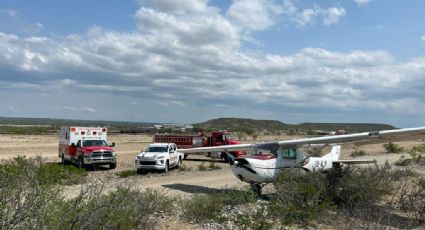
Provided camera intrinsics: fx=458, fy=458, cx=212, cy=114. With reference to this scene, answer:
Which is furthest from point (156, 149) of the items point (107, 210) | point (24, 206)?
point (24, 206)

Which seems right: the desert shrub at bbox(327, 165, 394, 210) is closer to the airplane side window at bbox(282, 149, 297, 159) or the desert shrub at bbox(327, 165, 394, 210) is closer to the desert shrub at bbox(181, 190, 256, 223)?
the airplane side window at bbox(282, 149, 297, 159)

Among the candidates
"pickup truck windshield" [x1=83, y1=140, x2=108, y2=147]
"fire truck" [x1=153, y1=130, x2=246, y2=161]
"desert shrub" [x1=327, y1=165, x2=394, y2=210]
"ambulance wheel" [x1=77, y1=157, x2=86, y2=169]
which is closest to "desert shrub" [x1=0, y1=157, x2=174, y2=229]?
"desert shrub" [x1=327, y1=165, x2=394, y2=210]

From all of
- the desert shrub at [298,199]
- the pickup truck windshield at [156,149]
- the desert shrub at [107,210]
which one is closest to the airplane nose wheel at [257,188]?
the desert shrub at [298,199]

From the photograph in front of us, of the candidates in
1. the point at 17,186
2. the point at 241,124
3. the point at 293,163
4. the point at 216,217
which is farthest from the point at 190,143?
the point at 241,124

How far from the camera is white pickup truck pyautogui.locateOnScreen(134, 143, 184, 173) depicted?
81.6 feet

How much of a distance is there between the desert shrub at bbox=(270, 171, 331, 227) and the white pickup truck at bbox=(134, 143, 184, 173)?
37.4ft

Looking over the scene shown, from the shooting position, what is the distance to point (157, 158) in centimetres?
2506

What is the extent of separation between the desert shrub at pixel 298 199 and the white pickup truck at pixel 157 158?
11405 millimetres

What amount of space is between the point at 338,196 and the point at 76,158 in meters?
18.2

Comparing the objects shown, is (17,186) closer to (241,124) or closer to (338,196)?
(338,196)

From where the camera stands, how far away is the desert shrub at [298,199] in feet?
33.3

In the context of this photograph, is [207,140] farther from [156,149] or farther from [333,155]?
[333,155]

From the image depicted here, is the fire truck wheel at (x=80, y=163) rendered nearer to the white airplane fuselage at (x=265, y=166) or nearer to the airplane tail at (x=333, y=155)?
the white airplane fuselage at (x=265, y=166)

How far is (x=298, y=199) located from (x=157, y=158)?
14.7 meters
